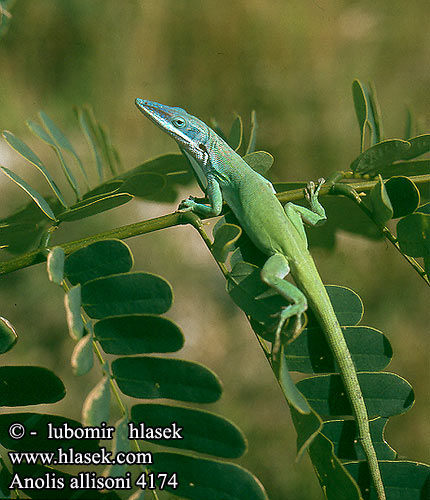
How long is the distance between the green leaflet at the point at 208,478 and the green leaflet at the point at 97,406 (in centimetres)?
24

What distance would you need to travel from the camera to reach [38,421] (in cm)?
152

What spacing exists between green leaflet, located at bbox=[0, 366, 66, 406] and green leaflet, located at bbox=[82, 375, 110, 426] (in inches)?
8.8

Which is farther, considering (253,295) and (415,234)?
(415,234)

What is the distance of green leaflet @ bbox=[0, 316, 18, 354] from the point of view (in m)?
1.46

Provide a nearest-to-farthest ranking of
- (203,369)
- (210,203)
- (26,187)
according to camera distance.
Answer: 1. (203,369)
2. (26,187)
3. (210,203)

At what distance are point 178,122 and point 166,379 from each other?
1.61 meters

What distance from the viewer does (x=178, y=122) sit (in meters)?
2.66

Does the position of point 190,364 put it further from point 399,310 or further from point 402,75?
point 402,75

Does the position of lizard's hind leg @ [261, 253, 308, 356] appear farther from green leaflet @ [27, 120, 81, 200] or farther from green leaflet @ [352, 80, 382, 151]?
green leaflet @ [27, 120, 81, 200]

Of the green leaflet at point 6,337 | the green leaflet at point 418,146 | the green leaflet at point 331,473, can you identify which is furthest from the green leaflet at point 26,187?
the green leaflet at point 418,146

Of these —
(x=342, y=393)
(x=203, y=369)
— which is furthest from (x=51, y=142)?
(x=342, y=393)

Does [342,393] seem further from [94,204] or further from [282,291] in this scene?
[94,204]

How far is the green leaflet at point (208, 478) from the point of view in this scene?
1310 mm

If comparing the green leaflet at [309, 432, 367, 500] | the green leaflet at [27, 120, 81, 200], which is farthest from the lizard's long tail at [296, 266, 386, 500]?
the green leaflet at [27, 120, 81, 200]
